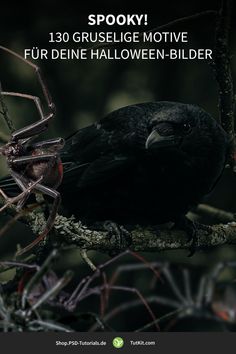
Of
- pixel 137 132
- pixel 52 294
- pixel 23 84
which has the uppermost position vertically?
pixel 23 84

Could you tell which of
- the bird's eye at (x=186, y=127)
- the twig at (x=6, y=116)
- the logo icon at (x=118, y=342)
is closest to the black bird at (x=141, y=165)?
the bird's eye at (x=186, y=127)

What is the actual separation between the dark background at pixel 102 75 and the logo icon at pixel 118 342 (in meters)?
0.28

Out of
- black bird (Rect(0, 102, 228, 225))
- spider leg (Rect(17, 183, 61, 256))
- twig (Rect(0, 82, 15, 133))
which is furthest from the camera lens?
black bird (Rect(0, 102, 228, 225))

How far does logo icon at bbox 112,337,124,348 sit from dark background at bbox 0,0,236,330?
0.91 ft

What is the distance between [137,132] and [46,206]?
340 millimetres

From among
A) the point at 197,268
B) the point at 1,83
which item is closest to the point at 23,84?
the point at 1,83

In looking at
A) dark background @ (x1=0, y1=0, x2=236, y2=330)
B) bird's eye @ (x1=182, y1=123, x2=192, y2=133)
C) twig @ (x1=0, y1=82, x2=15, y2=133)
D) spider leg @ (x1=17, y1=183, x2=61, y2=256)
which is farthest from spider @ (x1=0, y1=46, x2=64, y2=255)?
bird's eye @ (x1=182, y1=123, x2=192, y2=133)

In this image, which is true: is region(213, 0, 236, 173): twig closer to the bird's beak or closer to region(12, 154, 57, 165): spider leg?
the bird's beak

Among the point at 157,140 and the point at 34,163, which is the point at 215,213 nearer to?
the point at 157,140

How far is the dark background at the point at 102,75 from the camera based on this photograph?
6.84 feet

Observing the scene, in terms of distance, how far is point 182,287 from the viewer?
2004mm

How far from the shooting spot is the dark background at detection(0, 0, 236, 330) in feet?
6.84

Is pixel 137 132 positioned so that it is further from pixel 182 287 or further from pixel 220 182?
pixel 182 287

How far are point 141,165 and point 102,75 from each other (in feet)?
0.99
